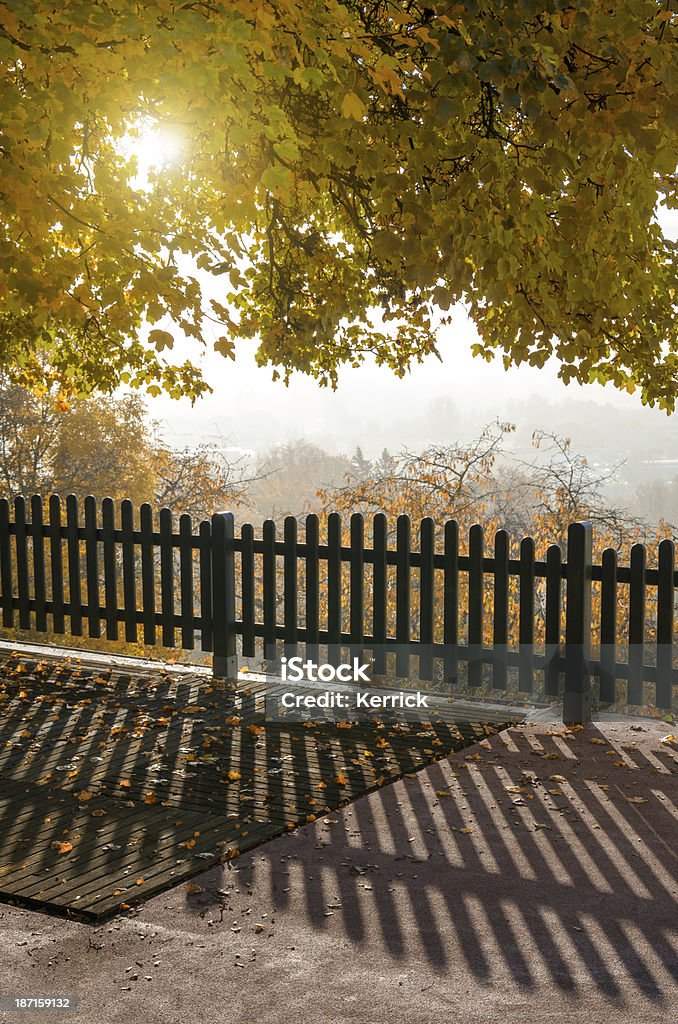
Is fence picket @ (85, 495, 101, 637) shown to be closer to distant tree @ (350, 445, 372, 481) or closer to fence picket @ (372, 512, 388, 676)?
fence picket @ (372, 512, 388, 676)

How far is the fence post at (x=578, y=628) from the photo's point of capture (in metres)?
7.42

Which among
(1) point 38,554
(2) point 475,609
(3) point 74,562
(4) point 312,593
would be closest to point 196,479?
(1) point 38,554

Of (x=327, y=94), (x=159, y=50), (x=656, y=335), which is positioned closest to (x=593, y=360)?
(x=656, y=335)

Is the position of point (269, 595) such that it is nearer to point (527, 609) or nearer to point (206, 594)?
point (206, 594)

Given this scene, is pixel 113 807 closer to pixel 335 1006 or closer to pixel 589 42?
pixel 335 1006

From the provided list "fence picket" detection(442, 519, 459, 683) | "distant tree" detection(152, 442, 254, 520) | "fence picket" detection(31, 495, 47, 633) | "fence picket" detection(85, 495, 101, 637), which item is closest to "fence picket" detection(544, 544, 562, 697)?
"fence picket" detection(442, 519, 459, 683)

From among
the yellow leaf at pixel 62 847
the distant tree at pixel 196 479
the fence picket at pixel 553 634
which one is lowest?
the yellow leaf at pixel 62 847

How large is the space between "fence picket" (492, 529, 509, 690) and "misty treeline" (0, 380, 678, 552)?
13.8 meters

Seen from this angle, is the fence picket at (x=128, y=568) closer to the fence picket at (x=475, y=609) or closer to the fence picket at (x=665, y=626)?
the fence picket at (x=475, y=609)

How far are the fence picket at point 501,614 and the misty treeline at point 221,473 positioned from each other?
13809mm

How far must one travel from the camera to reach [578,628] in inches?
298

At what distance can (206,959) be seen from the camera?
3947mm

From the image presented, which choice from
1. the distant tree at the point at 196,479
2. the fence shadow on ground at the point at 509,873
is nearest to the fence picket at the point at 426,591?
the fence shadow on ground at the point at 509,873

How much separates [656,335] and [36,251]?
8.76 metres
